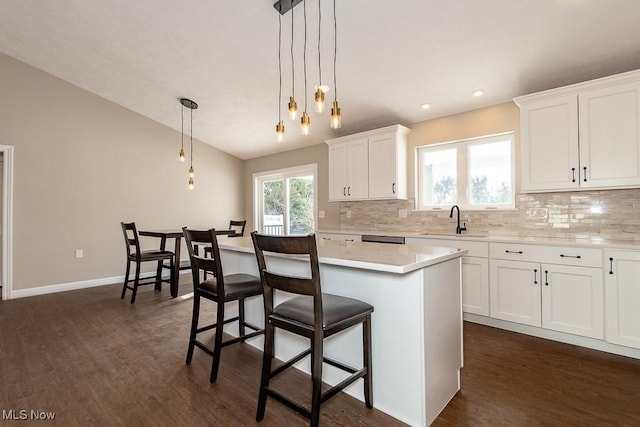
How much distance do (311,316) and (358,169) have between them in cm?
313

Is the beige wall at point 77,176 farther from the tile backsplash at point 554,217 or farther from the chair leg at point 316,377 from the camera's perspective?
the chair leg at point 316,377

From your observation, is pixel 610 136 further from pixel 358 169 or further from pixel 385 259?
pixel 358 169

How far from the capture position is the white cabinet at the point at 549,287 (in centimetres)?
261

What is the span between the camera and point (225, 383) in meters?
2.15

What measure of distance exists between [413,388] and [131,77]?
16.0ft

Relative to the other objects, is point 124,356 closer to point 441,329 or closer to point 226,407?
point 226,407

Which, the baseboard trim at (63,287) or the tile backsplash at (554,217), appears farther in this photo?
the baseboard trim at (63,287)

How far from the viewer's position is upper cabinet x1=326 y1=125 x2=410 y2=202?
414 cm

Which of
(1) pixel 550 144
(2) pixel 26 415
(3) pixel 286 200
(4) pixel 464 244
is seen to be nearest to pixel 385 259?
(4) pixel 464 244

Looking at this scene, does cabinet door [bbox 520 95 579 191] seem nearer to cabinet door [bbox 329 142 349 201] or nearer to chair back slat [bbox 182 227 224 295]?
cabinet door [bbox 329 142 349 201]

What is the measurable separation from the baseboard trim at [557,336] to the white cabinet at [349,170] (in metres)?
2.05

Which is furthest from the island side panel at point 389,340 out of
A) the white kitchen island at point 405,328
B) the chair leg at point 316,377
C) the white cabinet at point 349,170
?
the white cabinet at point 349,170

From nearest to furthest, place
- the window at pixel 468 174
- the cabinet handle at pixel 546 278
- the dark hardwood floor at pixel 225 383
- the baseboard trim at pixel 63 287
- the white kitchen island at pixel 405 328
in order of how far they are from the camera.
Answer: the white kitchen island at pixel 405 328, the dark hardwood floor at pixel 225 383, the cabinet handle at pixel 546 278, the window at pixel 468 174, the baseboard trim at pixel 63 287

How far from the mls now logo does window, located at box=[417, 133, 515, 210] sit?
4.00 metres
